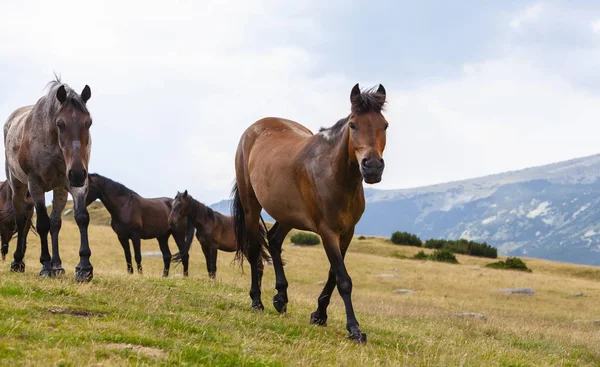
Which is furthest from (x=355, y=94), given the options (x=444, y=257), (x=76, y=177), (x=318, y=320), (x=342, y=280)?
(x=444, y=257)

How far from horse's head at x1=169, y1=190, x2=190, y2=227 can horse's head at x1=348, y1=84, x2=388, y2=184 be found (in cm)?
1389

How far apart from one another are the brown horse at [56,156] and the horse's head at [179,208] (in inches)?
Result: 373

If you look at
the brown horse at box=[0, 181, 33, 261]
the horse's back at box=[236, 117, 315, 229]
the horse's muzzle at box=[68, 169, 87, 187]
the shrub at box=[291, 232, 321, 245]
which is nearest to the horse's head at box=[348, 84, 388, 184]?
the horse's back at box=[236, 117, 315, 229]

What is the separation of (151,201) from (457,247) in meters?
41.9

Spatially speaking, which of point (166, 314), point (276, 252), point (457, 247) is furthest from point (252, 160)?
point (457, 247)

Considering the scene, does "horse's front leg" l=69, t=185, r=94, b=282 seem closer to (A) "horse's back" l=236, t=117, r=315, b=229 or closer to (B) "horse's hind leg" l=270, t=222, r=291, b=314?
(A) "horse's back" l=236, t=117, r=315, b=229

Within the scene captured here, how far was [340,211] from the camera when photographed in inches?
339

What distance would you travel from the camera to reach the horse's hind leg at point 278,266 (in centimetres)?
1041

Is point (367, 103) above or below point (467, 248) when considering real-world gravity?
above

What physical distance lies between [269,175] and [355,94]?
2.45 m

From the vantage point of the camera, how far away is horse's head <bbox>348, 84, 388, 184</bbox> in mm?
7523

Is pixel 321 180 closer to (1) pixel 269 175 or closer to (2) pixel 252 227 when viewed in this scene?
(1) pixel 269 175

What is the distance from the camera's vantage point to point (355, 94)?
27.3 feet

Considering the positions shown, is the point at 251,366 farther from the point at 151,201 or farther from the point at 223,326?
the point at 151,201
